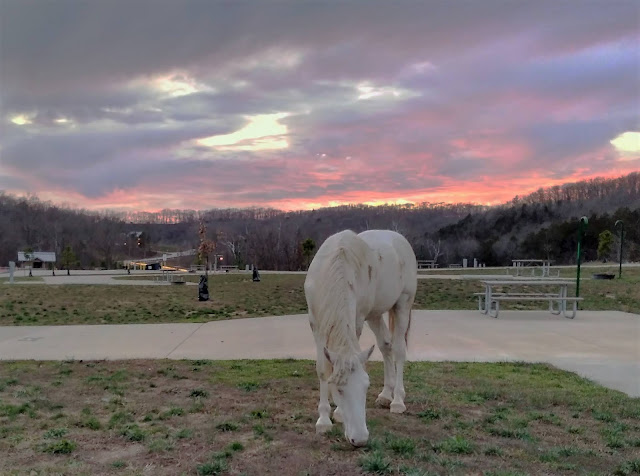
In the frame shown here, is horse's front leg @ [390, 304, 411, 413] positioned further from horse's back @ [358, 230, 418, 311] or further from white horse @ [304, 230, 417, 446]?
horse's back @ [358, 230, 418, 311]

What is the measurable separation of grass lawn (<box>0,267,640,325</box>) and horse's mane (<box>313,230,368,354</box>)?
284 inches

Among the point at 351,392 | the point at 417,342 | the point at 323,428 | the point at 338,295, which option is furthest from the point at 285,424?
the point at 417,342

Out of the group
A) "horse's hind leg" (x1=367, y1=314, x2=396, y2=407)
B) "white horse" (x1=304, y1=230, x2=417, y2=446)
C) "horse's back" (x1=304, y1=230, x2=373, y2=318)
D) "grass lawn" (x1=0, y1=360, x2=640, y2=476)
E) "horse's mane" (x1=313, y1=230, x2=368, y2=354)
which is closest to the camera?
"grass lawn" (x1=0, y1=360, x2=640, y2=476)

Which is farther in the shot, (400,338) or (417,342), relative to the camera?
(417,342)

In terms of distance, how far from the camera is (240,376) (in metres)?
5.42

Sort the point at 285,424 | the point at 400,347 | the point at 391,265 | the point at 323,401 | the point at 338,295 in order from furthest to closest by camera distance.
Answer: the point at 400,347 < the point at 391,265 < the point at 285,424 < the point at 323,401 < the point at 338,295

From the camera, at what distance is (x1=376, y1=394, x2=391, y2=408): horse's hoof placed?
4.44m

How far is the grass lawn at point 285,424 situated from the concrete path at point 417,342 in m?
0.72

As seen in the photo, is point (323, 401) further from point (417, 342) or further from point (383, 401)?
point (417, 342)

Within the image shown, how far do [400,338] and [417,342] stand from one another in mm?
3078

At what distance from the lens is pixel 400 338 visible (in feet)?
15.2

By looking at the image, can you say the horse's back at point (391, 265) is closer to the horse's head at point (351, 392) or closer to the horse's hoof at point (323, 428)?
the horse's head at point (351, 392)

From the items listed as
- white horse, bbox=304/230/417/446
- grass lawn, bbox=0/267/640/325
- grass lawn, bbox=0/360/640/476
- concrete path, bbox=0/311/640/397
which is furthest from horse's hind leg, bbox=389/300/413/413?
grass lawn, bbox=0/267/640/325

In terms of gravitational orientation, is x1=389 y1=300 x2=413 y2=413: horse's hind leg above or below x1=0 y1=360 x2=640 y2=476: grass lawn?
above
